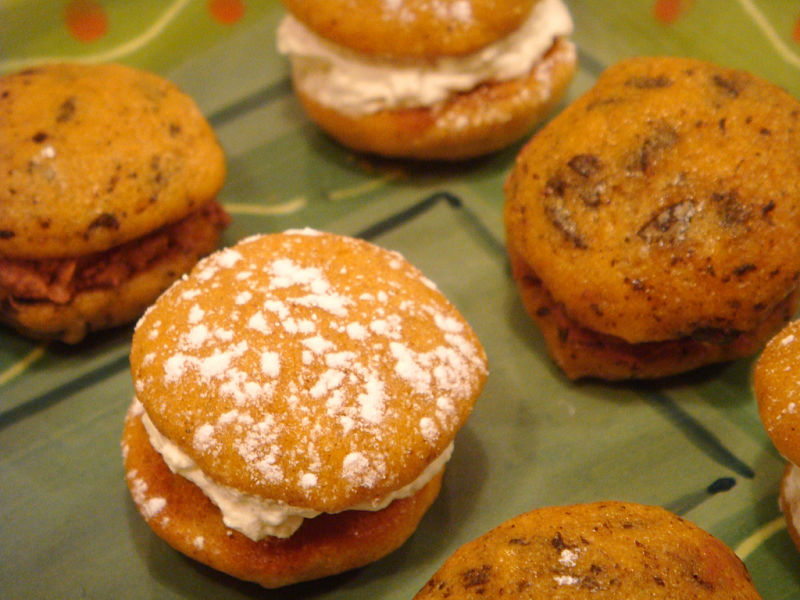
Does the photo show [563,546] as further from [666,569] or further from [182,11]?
[182,11]

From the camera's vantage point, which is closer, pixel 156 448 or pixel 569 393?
pixel 156 448

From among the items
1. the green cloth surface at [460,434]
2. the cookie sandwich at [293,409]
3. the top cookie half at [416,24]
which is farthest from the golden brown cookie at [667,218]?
the top cookie half at [416,24]

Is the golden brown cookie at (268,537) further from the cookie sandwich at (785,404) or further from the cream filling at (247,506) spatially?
the cookie sandwich at (785,404)

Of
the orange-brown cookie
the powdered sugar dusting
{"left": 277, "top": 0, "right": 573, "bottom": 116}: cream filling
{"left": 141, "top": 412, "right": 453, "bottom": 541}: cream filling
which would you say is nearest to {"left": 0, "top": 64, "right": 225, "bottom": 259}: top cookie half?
the powdered sugar dusting

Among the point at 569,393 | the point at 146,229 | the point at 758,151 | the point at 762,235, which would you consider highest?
the point at 758,151

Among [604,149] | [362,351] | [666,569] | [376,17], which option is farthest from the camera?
[376,17]

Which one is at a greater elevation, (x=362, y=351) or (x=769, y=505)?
(x=362, y=351)

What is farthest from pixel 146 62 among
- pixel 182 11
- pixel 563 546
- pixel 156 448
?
pixel 563 546
